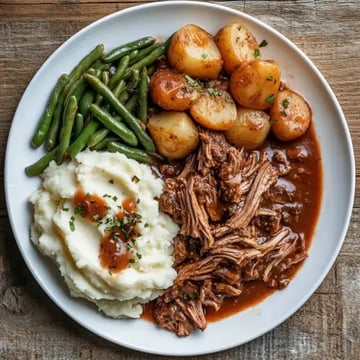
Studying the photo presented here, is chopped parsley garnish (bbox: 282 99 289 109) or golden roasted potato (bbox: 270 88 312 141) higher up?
chopped parsley garnish (bbox: 282 99 289 109)

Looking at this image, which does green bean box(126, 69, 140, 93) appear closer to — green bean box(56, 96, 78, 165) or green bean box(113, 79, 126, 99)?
green bean box(113, 79, 126, 99)

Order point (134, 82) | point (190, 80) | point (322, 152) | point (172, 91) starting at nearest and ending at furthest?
point (172, 91)
point (190, 80)
point (134, 82)
point (322, 152)

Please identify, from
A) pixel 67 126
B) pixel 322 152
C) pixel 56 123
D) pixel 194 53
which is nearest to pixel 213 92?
pixel 194 53

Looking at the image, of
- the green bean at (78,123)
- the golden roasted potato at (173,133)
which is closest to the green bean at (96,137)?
the green bean at (78,123)

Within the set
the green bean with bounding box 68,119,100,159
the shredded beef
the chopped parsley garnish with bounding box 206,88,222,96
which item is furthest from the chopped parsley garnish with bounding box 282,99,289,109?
the green bean with bounding box 68,119,100,159

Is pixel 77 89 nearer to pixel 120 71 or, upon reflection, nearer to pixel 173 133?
pixel 120 71

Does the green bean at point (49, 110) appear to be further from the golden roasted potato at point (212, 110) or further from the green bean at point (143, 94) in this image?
the golden roasted potato at point (212, 110)
